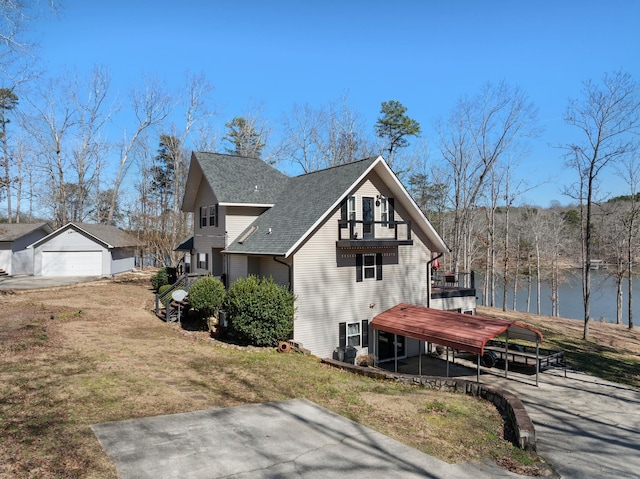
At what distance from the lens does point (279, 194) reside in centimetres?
2175

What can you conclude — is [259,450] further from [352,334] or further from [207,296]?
[207,296]

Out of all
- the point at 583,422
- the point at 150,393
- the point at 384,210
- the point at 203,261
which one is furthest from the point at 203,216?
the point at 583,422

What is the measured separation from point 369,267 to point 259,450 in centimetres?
1178

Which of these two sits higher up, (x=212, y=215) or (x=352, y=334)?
(x=212, y=215)

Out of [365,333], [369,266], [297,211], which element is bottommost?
[365,333]

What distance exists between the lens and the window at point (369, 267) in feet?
57.7

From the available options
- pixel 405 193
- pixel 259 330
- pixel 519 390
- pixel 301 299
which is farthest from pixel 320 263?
pixel 519 390

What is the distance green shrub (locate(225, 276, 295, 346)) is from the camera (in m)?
14.5

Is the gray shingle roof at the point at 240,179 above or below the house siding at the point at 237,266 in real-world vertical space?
above

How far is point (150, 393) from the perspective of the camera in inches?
356

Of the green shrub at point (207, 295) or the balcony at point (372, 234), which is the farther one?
the green shrub at point (207, 295)

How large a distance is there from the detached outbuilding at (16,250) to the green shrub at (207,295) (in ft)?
81.5

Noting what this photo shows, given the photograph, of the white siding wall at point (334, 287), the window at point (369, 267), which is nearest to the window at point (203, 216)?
the white siding wall at point (334, 287)

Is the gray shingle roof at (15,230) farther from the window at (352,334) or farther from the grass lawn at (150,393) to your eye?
the window at (352,334)
